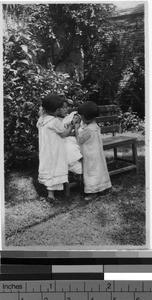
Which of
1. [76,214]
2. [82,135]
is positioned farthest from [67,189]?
[82,135]

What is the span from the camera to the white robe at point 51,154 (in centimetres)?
173

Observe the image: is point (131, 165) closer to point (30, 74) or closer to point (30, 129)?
point (30, 129)

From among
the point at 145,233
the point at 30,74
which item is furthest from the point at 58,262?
the point at 30,74

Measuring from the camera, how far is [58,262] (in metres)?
1.72

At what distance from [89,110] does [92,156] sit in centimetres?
22

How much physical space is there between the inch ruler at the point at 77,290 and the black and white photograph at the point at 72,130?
0.17 metres

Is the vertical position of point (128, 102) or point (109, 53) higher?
point (109, 53)

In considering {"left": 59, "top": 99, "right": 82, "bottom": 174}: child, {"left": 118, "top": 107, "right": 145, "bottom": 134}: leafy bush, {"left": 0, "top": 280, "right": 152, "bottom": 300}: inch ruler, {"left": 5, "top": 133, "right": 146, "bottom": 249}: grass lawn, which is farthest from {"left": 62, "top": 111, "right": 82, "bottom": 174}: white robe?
{"left": 0, "top": 280, "right": 152, "bottom": 300}: inch ruler

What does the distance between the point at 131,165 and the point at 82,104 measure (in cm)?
36

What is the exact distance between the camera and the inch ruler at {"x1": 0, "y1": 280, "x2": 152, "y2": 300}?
1.71 metres

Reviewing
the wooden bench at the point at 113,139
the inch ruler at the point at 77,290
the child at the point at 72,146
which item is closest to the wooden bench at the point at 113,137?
the wooden bench at the point at 113,139

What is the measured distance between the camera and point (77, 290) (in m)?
1.71

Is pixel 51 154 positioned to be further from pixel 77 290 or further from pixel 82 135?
pixel 77 290

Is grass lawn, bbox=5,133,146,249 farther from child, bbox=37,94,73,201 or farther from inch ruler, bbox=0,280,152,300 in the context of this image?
inch ruler, bbox=0,280,152,300
